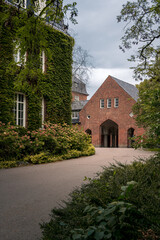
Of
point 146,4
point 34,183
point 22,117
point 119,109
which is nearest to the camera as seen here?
point 34,183

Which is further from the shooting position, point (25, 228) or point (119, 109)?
point (119, 109)

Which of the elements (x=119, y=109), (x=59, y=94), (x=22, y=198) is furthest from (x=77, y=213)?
(x=119, y=109)

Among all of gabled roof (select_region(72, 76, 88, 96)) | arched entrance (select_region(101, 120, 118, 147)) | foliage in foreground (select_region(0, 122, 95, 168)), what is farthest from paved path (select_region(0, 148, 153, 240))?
arched entrance (select_region(101, 120, 118, 147))

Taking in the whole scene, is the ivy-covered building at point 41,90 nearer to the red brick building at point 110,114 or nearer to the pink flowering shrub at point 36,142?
the pink flowering shrub at point 36,142

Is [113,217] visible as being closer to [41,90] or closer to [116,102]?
[41,90]

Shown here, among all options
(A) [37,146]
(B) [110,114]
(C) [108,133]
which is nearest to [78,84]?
(B) [110,114]

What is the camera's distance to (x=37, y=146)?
11.3 metres

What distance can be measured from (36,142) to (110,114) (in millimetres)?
22426

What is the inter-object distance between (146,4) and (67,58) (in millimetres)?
8986

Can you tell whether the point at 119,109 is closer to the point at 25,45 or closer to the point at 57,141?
the point at 57,141

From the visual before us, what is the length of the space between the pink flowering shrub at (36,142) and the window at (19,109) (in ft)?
2.62

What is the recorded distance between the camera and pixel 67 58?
17.1 metres

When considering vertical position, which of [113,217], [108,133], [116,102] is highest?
[116,102]

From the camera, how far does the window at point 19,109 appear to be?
13445 millimetres
